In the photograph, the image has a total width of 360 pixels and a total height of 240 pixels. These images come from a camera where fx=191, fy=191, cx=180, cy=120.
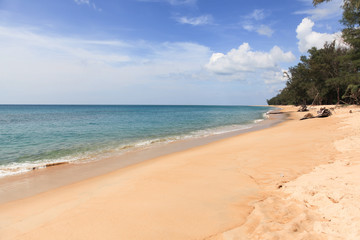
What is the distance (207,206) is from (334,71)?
56.7 m

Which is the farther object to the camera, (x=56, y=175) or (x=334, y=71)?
(x=334, y=71)

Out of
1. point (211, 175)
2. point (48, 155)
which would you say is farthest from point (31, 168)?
point (211, 175)

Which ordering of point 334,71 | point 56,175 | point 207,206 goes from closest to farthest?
point 207,206 < point 56,175 < point 334,71

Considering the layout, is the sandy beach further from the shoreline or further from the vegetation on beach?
the vegetation on beach

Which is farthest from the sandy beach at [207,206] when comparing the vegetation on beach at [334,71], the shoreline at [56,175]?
the vegetation on beach at [334,71]

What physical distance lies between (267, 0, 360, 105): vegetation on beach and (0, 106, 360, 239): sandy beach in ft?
92.7

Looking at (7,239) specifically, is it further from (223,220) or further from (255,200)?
(255,200)

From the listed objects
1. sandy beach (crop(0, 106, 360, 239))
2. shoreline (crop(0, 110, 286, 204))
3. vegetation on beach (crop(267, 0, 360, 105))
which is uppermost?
vegetation on beach (crop(267, 0, 360, 105))

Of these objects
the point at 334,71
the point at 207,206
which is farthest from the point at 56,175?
the point at 334,71

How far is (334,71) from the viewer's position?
45500mm

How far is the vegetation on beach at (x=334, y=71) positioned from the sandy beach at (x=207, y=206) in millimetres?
28247

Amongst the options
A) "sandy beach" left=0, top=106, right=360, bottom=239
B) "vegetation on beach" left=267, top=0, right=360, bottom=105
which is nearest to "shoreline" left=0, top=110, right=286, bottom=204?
"sandy beach" left=0, top=106, right=360, bottom=239

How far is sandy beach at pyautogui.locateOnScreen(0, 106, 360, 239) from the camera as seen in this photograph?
3.04 meters

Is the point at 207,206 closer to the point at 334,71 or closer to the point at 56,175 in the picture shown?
the point at 56,175
